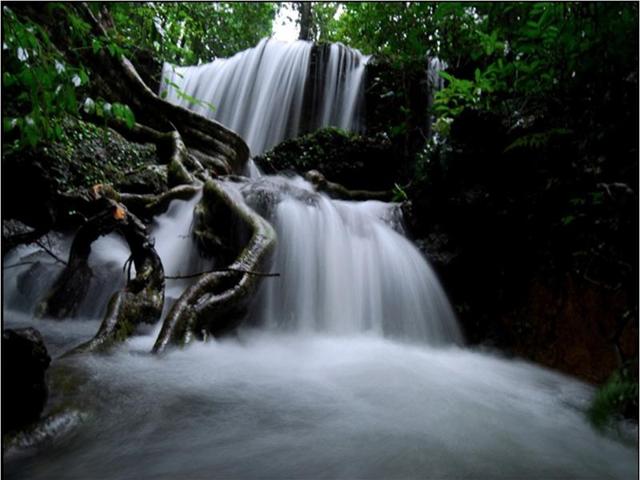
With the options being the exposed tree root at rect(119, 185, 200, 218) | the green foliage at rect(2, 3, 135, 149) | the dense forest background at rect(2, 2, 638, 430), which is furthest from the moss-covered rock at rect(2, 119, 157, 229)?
the green foliage at rect(2, 3, 135, 149)

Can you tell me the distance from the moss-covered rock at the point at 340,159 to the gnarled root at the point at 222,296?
4879 millimetres

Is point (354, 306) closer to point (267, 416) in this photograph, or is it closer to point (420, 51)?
point (267, 416)

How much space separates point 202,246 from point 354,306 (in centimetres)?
211

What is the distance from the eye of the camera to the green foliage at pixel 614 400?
6.24ft

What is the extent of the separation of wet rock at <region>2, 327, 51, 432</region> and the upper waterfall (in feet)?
30.6

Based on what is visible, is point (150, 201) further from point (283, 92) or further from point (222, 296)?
point (283, 92)

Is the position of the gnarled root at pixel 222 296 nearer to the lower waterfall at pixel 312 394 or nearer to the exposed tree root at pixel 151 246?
the exposed tree root at pixel 151 246

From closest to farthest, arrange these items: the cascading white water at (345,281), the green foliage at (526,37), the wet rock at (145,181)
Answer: the green foliage at (526,37) → the cascading white water at (345,281) → the wet rock at (145,181)

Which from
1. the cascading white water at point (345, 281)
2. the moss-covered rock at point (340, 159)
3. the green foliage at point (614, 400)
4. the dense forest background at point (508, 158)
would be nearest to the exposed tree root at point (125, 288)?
the dense forest background at point (508, 158)

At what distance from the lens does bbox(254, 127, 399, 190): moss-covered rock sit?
9.25 meters

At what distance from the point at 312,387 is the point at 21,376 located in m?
1.78

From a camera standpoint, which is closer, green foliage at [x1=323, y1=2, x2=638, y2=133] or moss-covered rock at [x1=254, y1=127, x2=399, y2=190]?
green foliage at [x1=323, y1=2, x2=638, y2=133]

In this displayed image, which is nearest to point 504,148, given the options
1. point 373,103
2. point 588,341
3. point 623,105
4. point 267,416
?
point 623,105

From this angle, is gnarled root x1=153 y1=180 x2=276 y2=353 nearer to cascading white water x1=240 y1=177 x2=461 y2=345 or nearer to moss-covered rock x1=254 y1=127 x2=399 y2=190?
cascading white water x1=240 y1=177 x2=461 y2=345
